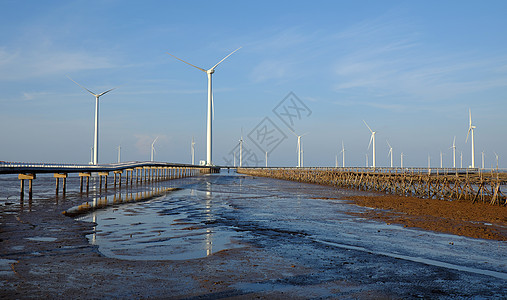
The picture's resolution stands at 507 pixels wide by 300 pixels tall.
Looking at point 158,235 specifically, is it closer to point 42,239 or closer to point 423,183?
point 42,239

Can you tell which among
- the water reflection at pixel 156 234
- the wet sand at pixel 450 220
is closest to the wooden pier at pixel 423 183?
the wet sand at pixel 450 220

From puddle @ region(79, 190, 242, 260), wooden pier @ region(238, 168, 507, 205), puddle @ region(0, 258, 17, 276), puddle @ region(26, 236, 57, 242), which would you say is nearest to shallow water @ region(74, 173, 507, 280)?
puddle @ region(79, 190, 242, 260)

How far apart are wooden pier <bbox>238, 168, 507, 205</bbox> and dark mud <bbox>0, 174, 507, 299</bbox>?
22393 mm

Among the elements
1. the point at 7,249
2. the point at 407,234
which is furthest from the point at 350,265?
the point at 7,249

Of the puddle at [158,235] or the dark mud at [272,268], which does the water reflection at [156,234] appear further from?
the dark mud at [272,268]

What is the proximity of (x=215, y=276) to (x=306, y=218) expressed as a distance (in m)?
13.5

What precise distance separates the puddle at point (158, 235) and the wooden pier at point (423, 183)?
25.3 meters

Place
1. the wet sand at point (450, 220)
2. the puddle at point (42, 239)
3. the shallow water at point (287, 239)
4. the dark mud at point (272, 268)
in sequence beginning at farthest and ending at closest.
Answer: the wet sand at point (450, 220) < the puddle at point (42, 239) < the shallow water at point (287, 239) < the dark mud at point (272, 268)

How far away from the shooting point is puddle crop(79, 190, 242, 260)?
1257cm

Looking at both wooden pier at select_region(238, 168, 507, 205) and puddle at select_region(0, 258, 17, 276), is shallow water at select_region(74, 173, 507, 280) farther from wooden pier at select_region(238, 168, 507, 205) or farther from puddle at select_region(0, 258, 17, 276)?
wooden pier at select_region(238, 168, 507, 205)

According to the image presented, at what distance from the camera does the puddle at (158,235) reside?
12570mm

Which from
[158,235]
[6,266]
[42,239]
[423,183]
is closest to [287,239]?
[158,235]

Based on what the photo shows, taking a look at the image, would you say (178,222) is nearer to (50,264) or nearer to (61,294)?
(50,264)

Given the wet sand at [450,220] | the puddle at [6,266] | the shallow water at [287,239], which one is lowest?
the wet sand at [450,220]
